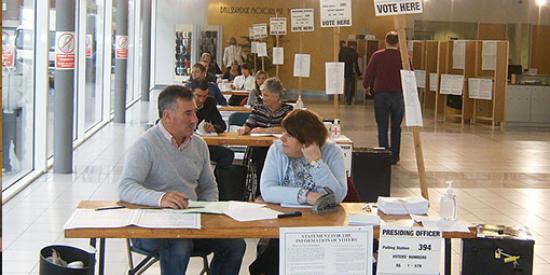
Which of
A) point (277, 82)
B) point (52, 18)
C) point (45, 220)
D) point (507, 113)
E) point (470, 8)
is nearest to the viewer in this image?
point (45, 220)

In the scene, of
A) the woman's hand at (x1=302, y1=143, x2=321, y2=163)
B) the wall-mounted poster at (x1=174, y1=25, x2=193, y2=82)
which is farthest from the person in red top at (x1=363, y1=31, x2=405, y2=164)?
the wall-mounted poster at (x1=174, y1=25, x2=193, y2=82)

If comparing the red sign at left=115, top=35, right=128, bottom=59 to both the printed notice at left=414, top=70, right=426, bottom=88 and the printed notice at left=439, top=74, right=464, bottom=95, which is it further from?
the printed notice at left=414, top=70, right=426, bottom=88

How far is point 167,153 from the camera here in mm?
3879

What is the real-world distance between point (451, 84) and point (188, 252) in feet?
44.7

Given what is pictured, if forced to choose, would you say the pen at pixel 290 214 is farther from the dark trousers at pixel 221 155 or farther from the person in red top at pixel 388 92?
the person in red top at pixel 388 92

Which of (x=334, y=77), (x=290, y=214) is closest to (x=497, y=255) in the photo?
(x=290, y=214)

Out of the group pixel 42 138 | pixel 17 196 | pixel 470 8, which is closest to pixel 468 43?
pixel 470 8

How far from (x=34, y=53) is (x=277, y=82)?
3.35 m

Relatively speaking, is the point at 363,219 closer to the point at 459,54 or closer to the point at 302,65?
the point at 302,65

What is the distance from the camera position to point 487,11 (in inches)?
824

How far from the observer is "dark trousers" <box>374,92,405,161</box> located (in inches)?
396

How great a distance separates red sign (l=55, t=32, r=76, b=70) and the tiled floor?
1.16m

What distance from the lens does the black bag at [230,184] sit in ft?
19.9

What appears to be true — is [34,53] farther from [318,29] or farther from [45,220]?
[318,29]
